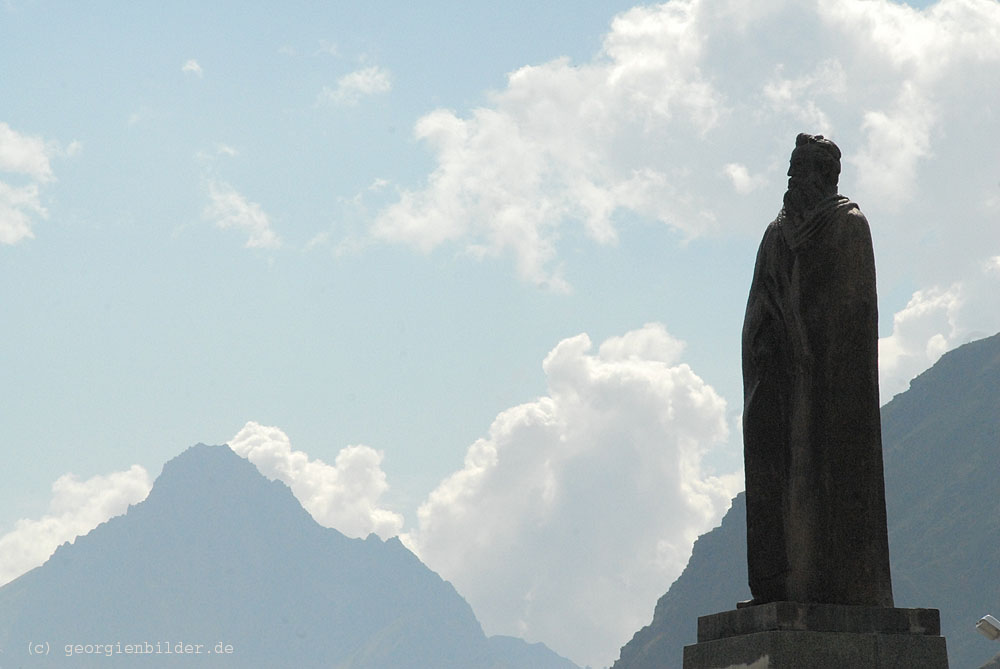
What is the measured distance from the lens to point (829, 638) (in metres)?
8.98

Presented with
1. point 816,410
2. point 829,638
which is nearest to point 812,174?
point 816,410

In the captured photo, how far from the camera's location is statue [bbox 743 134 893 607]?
9.55m

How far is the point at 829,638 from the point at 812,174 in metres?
3.34

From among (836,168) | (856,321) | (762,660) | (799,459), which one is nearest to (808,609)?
(762,660)

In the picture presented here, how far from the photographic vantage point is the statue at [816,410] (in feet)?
31.3

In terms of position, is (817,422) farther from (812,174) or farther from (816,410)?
(812,174)

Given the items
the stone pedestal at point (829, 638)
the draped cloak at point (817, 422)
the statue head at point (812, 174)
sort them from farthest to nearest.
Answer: the statue head at point (812, 174), the draped cloak at point (817, 422), the stone pedestal at point (829, 638)

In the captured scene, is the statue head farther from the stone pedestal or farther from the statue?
the stone pedestal

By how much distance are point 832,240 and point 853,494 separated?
178cm

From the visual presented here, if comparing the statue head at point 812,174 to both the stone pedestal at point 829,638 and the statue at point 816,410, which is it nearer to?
the statue at point 816,410

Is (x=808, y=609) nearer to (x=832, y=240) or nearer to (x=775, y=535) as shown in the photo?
(x=775, y=535)

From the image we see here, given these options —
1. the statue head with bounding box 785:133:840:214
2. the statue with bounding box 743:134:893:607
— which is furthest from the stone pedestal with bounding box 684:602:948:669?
the statue head with bounding box 785:133:840:214

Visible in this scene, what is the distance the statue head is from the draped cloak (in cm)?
13

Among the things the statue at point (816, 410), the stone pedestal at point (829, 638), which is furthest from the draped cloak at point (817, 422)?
the stone pedestal at point (829, 638)
